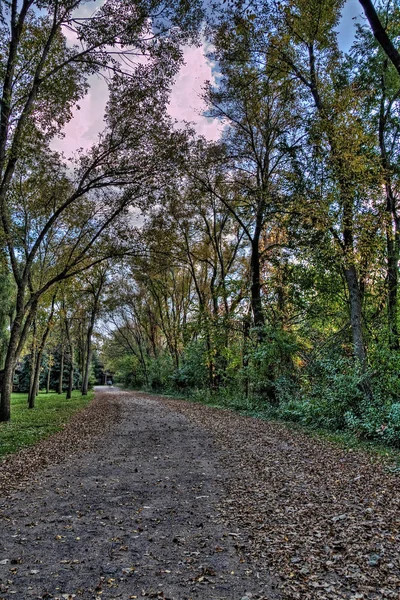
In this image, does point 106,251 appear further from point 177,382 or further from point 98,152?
point 177,382

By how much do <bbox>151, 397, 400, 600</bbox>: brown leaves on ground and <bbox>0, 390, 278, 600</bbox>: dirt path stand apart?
0.27m

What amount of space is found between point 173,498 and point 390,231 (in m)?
9.41

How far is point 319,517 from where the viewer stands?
15.0 ft

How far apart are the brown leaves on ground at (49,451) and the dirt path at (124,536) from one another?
29 cm

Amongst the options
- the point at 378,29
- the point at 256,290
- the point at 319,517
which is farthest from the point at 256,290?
the point at 319,517

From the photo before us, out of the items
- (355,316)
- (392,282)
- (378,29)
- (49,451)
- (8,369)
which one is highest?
(378,29)

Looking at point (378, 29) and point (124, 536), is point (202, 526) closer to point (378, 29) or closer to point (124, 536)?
point (124, 536)

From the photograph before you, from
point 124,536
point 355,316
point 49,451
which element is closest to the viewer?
point 124,536

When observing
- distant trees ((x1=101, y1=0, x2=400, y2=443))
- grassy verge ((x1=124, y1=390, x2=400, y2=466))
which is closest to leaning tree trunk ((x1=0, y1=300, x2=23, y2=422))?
distant trees ((x1=101, y1=0, x2=400, y2=443))

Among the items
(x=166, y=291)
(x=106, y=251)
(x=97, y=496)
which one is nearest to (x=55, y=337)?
(x=166, y=291)

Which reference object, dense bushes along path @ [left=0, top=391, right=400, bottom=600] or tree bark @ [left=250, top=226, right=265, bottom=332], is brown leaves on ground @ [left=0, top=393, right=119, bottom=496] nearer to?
dense bushes along path @ [left=0, top=391, right=400, bottom=600]

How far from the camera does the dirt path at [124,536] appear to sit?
3193 mm

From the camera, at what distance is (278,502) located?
5.10 metres

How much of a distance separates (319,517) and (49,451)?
641cm
